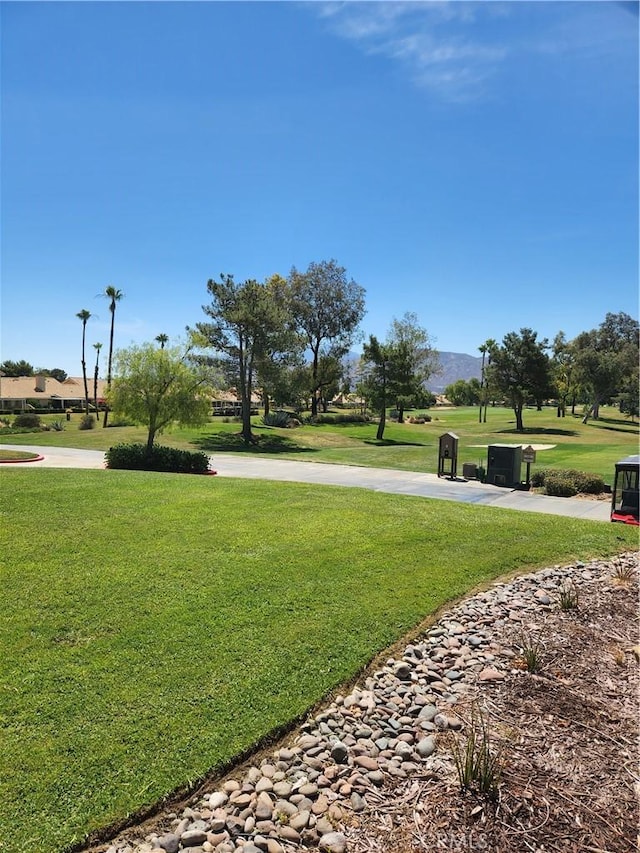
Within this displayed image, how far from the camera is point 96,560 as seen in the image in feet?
24.0

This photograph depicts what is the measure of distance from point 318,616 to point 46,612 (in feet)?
9.89

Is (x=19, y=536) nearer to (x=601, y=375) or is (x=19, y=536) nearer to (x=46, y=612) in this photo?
(x=46, y=612)

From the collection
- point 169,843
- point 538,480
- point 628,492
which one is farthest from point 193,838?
point 538,480

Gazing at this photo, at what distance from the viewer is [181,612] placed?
597cm

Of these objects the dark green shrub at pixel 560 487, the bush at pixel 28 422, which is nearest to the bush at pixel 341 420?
the bush at pixel 28 422

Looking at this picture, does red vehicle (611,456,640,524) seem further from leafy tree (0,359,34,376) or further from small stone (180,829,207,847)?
leafy tree (0,359,34,376)

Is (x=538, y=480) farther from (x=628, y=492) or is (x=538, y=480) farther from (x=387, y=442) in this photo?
(x=387, y=442)

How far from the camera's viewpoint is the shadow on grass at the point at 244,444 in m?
31.6

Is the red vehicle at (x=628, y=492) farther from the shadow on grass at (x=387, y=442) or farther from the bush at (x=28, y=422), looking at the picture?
the bush at (x=28, y=422)

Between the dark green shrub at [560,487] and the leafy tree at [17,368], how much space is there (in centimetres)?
8947

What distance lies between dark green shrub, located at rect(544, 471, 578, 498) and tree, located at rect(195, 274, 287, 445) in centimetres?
2092

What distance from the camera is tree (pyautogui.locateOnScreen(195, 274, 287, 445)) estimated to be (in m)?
34.3

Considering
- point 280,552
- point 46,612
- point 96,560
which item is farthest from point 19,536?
point 280,552

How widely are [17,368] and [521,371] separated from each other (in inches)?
3117
